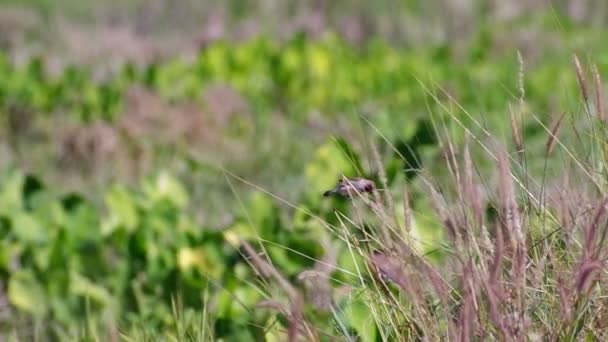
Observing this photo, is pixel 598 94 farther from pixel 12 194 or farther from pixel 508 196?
pixel 12 194

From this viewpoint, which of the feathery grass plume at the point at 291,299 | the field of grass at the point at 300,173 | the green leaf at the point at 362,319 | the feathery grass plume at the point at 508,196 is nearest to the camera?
the feathery grass plume at the point at 291,299

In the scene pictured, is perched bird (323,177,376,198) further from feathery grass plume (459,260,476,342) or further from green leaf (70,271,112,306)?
green leaf (70,271,112,306)

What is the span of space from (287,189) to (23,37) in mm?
4180

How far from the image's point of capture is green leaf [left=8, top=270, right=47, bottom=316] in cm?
Result: 326

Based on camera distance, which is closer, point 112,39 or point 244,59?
point 244,59

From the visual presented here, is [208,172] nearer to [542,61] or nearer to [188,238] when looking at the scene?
[188,238]

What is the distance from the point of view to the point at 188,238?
10.9 ft

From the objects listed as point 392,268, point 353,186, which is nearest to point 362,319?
point 353,186

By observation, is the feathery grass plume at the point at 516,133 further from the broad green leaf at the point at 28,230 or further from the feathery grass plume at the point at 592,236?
the broad green leaf at the point at 28,230

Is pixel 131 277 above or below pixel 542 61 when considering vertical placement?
above

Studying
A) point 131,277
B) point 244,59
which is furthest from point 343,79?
point 131,277

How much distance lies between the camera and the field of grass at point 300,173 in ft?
6.91

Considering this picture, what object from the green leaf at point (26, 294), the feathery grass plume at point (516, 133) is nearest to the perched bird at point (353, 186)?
the feathery grass plume at point (516, 133)

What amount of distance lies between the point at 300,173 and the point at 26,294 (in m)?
2.28
